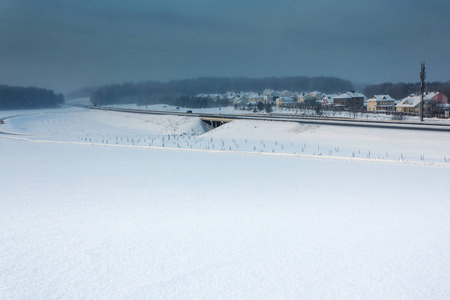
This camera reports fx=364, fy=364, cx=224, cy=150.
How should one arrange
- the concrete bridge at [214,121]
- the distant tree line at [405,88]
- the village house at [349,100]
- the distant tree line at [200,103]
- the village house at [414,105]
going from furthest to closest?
the distant tree line at [200,103], the distant tree line at [405,88], the village house at [349,100], the village house at [414,105], the concrete bridge at [214,121]

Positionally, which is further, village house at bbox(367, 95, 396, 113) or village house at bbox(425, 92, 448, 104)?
village house at bbox(367, 95, 396, 113)

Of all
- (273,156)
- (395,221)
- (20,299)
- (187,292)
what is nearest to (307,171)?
(273,156)

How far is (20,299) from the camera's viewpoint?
6.04 metres

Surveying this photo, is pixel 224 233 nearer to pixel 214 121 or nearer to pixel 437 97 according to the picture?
pixel 214 121

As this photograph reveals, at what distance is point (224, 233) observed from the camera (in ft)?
30.2

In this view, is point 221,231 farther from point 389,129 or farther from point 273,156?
point 389,129

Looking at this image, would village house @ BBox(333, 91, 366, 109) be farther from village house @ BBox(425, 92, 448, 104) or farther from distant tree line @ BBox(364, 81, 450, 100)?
distant tree line @ BBox(364, 81, 450, 100)

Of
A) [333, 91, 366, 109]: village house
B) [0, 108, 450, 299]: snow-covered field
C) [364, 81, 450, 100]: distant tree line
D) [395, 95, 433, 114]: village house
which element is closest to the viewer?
[0, 108, 450, 299]: snow-covered field

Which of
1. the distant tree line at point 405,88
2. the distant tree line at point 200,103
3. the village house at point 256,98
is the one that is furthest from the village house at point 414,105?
the distant tree line at point 200,103

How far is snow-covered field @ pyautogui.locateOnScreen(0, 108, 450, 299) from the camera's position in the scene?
6531mm

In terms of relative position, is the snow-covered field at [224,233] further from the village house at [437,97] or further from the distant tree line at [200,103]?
the distant tree line at [200,103]

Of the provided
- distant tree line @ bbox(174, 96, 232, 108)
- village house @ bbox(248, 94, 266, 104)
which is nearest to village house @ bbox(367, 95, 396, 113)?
village house @ bbox(248, 94, 266, 104)

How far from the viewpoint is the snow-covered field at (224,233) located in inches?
257

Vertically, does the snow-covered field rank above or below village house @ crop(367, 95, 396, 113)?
below
